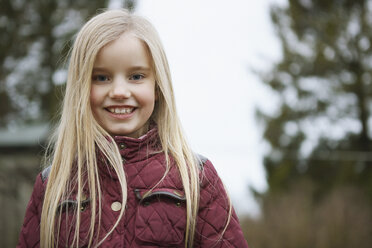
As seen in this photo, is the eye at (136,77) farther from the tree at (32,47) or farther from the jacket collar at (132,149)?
the tree at (32,47)

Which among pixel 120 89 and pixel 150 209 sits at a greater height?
pixel 120 89

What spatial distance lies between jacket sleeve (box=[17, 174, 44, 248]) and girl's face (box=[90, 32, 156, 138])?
0.40m

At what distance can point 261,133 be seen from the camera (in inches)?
382

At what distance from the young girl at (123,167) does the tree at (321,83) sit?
23.0 ft

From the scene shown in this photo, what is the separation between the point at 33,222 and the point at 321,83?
28.8 ft

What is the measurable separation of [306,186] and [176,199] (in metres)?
6.93

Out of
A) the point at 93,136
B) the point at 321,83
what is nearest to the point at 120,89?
the point at 93,136

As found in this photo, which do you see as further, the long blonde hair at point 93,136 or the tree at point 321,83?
the tree at point 321,83

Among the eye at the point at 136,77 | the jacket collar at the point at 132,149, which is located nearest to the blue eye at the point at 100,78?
the eye at the point at 136,77

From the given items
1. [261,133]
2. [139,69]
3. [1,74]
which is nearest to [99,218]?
[139,69]

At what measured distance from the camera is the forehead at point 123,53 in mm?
1936

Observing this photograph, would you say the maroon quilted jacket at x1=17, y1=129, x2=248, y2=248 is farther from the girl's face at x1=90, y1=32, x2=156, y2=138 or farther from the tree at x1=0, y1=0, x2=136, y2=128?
the tree at x1=0, y1=0, x2=136, y2=128

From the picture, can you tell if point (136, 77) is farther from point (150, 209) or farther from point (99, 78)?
point (150, 209)

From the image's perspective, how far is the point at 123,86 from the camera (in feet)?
6.34
